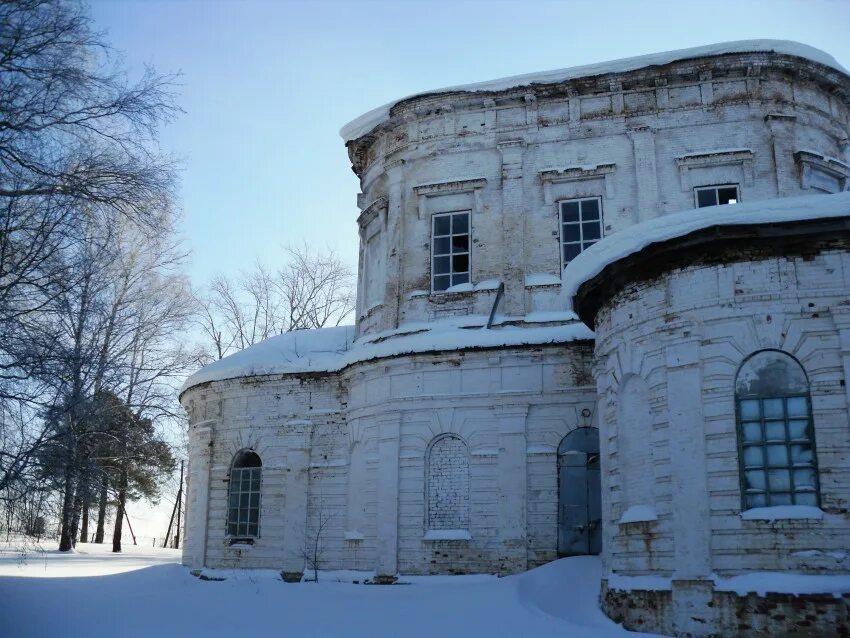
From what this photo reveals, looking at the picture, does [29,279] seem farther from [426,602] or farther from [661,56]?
[661,56]

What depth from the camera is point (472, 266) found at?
16.9 meters

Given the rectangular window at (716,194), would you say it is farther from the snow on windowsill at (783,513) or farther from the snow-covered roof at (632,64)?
the snow on windowsill at (783,513)

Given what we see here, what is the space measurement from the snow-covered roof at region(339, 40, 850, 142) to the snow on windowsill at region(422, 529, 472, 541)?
846 centimetres

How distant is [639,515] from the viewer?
35.5 feet

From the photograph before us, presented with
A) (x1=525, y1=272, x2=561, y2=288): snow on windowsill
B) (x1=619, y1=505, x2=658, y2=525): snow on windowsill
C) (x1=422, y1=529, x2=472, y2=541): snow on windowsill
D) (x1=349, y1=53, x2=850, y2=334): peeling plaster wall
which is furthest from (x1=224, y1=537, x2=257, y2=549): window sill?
(x1=619, y1=505, x2=658, y2=525): snow on windowsill

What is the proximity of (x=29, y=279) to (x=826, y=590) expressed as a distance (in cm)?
914

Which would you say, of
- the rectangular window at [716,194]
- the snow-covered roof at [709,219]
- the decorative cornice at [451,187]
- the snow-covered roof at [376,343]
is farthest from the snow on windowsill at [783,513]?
the decorative cornice at [451,187]

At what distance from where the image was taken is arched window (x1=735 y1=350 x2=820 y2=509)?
9758mm

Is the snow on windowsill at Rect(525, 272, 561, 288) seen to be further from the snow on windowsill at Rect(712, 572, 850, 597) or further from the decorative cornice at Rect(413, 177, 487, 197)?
the snow on windowsill at Rect(712, 572, 850, 597)

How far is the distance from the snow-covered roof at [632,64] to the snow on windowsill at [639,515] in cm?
902

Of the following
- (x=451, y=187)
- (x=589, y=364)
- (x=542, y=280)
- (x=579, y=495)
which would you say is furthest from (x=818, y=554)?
(x=451, y=187)

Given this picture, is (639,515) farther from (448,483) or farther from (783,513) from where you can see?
(448,483)

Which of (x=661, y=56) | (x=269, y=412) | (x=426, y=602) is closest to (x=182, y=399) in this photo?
(x=269, y=412)

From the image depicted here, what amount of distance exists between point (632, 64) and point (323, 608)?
36.6ft
